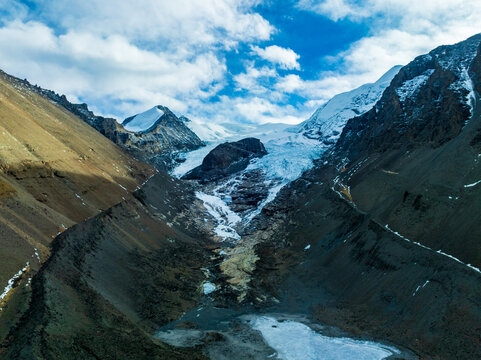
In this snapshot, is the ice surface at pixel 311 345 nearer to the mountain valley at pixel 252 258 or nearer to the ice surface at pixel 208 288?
the mountain valley at pixel 252 258

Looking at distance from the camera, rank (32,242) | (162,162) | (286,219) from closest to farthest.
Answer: (32,242)
(286,219)
(162,162)

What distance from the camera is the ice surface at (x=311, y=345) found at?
31766mm

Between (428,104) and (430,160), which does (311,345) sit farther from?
(428,104)

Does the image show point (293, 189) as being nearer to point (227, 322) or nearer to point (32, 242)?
point (227, 322)

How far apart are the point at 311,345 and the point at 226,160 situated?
142m

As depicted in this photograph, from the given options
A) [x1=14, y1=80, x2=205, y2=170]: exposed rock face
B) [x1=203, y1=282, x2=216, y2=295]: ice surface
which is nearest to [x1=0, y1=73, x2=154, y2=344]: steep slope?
[x1=203, y1=282, x2=216, y2=295]: ice surface

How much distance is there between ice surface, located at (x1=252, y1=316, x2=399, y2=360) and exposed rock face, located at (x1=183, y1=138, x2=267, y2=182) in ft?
395

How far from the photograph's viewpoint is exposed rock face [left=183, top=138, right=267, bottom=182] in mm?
164188

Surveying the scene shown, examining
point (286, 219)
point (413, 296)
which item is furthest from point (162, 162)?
point (413, 296)

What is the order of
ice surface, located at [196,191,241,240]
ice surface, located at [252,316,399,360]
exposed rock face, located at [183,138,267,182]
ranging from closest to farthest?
ice surface, located at [252,316,399,360] < ice surface, located at [196,191,241,240] < exposed rock face, located at [183,138,267,182]

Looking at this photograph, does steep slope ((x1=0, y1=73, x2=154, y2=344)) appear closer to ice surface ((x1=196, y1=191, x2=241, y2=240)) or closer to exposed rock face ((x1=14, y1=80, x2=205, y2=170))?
ice surface ((x1=196, y1=191, x2=241, y2=240))

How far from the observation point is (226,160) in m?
173

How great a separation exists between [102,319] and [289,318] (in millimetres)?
23017

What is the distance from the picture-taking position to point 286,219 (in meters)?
88.9
